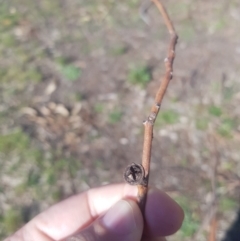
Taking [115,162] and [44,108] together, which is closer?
[115,162]

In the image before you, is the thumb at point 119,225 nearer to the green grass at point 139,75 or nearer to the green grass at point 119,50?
the green grass at point 139,75

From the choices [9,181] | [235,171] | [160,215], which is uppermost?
[160,215]

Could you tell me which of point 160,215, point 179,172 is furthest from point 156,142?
point 160,215

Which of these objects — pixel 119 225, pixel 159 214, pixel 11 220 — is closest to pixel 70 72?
pixel 11 220

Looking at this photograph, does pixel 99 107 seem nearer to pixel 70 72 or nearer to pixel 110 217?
pixel 70 72

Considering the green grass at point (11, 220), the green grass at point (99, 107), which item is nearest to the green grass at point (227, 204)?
the green grass at point (99, 107)

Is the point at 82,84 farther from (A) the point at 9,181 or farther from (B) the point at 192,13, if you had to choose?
(B) the point at 192,13

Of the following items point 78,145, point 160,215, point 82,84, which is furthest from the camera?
point 82,84
